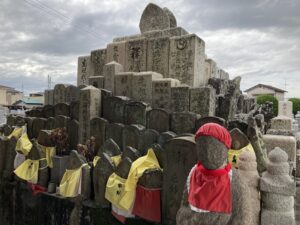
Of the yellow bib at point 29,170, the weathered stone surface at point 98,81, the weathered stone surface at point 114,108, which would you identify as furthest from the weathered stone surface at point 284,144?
the yellow bib at point 29,170

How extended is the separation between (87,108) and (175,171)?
3114mm

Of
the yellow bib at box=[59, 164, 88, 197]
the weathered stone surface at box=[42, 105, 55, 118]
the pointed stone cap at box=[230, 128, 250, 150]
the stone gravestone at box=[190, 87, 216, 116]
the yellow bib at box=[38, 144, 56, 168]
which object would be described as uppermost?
the stone gravestone at box=[190, 87, 216, 116]

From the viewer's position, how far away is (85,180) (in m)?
4.90

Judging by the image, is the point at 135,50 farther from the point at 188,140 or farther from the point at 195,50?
the point at 188,140

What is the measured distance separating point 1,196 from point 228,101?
6179 mm

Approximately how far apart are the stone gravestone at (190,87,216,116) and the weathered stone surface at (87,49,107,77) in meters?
3.94

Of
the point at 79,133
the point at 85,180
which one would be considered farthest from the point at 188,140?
the point at 79,133

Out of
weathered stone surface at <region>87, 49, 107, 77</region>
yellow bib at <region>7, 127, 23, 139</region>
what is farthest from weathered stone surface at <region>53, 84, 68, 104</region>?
yellow bib at <region>7, 127, 23, 139</region>

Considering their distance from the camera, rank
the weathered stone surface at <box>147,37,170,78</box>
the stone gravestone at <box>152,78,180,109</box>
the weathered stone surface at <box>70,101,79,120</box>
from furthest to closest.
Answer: the weathered stone surface at <box>147,37,170,78</box>, the weathered stone surface at <box>70,101,79,120</box>, the stone gravestone at <box>152,78,180,109</box>

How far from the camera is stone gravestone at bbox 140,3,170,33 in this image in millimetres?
8367

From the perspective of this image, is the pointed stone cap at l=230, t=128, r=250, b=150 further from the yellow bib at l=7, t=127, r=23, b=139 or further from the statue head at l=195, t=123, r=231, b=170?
the yellow bib at l=7, t=127, r=23, b=139

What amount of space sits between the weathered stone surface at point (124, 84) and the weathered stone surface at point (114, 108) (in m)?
0.47

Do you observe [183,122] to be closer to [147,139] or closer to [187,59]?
[147,139]

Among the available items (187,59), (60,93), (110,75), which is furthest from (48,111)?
(187,59)
